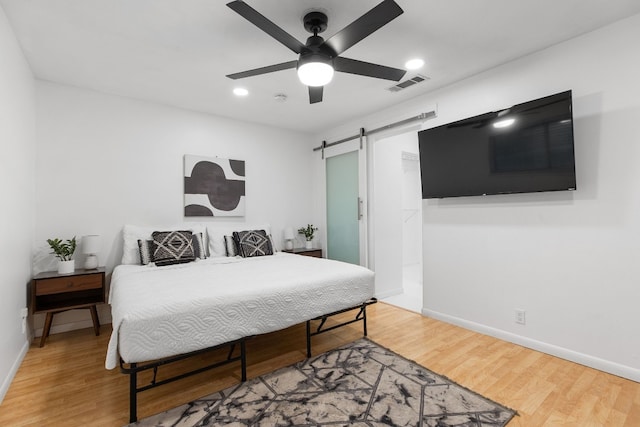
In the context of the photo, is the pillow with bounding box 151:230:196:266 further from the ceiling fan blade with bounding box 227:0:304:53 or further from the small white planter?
the ceiling fan blade with bounding box 227:0:304:53

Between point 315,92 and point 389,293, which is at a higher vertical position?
point 315,92

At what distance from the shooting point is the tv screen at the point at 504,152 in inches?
94.4

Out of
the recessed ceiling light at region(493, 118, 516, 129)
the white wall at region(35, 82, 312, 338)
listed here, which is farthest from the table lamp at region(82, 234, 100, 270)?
the recessed ceiling light at region(493, 118, 516, 129)

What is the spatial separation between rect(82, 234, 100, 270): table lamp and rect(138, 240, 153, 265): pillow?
41cm

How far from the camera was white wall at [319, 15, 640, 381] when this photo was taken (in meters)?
2.21

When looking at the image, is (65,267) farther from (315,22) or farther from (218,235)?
(315,22)

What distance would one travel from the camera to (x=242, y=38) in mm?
2383

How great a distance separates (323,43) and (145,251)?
279cm

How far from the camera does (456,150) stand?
312cm

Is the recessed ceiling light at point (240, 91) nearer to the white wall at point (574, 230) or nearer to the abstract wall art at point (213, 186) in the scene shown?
the abstract wall art at point (213, 186)

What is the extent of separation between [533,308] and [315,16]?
9.66 feet

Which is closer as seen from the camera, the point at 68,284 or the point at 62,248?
the point at 68,284

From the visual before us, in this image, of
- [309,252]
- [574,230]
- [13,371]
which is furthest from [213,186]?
[574,230]

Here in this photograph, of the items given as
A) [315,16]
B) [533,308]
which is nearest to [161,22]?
[315,16]
